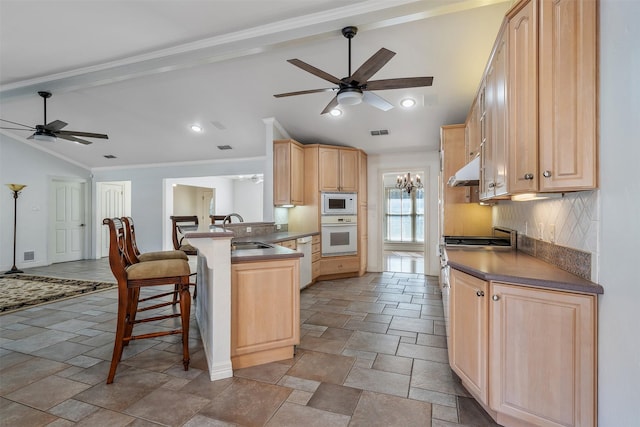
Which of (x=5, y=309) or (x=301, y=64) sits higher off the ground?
(x=301, y=64)

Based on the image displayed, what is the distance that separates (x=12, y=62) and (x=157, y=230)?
14.6ft

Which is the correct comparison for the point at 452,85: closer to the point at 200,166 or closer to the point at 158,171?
the point at 200,166

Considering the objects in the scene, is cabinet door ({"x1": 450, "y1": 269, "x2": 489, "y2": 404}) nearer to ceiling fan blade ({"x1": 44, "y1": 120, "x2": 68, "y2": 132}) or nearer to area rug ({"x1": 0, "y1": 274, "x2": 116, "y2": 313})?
area rug ({"x1": 0, "y1": 274, "x2": 116, "y2": 313})

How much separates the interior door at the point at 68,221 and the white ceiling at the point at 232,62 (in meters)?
2.32

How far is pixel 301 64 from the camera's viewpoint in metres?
2.47

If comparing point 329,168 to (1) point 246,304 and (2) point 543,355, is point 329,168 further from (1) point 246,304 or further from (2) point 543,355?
(2) point 543,355

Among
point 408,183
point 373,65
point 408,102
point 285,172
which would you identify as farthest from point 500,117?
point 408,183

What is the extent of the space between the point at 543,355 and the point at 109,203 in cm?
969

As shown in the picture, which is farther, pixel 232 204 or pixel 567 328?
pixel 232 204

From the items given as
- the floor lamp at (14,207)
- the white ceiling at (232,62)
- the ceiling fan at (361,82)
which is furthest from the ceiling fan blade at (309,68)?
the floor lamp at (14,207)

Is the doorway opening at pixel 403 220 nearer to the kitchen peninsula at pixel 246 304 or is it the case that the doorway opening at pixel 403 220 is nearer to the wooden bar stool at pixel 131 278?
the kitchen peninsula at pixel 246 304

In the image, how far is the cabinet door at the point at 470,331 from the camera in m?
1.74

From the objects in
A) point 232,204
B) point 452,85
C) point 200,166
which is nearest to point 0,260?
point 200,166

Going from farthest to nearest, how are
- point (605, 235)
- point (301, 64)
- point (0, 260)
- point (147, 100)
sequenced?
point (0, 260) < point (147, 100) < point (301, 64) < point (605, 235)
